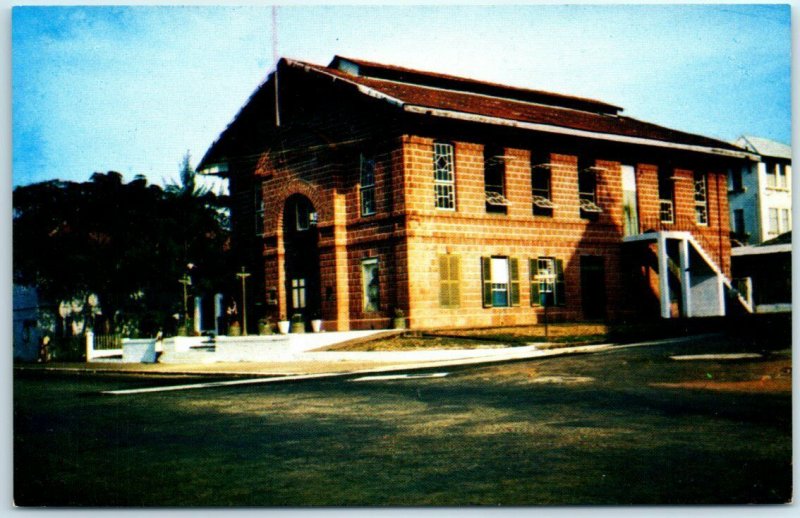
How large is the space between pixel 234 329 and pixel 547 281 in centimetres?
773

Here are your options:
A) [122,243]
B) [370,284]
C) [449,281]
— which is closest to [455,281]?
[449,281]

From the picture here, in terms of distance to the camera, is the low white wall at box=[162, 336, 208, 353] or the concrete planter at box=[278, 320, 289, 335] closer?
the low white wall at box=[162, 336, 208, 353]

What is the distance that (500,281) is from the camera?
20438 mm

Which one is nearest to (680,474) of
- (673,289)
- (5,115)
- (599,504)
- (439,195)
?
(599,504)

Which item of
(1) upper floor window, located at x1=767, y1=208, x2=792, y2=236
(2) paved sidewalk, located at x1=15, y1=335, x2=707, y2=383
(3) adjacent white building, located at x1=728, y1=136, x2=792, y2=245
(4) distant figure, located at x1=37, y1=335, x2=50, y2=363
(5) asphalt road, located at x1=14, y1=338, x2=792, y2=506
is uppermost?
(3) adjacent white building, located at x1=728, y1=136, x2=792, y2=245

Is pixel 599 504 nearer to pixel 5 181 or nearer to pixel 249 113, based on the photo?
pixel 5 181

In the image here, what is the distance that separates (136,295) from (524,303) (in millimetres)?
9522

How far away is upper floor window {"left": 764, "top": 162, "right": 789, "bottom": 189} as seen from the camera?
34.4ft

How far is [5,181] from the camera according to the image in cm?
974

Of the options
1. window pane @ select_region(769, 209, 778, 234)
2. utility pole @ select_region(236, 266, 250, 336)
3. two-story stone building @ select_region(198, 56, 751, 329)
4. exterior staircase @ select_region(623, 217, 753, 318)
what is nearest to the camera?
window pane @ select_region(769, 209, 778, 234)

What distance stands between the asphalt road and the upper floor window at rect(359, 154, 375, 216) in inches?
313

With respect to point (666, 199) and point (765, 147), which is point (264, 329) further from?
point (765, 147)

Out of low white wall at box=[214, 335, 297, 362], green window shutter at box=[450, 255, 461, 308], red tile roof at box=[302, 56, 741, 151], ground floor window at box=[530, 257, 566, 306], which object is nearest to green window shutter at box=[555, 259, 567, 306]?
Result: ground floor window at box=[530, 257, 566, 306]

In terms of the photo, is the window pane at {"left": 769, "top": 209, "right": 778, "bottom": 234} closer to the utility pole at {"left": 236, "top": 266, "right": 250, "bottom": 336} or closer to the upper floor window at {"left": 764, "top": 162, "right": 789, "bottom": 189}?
the upper floor window at {"left": 764, "top": 162, "right": 789, "bottom": 189}
